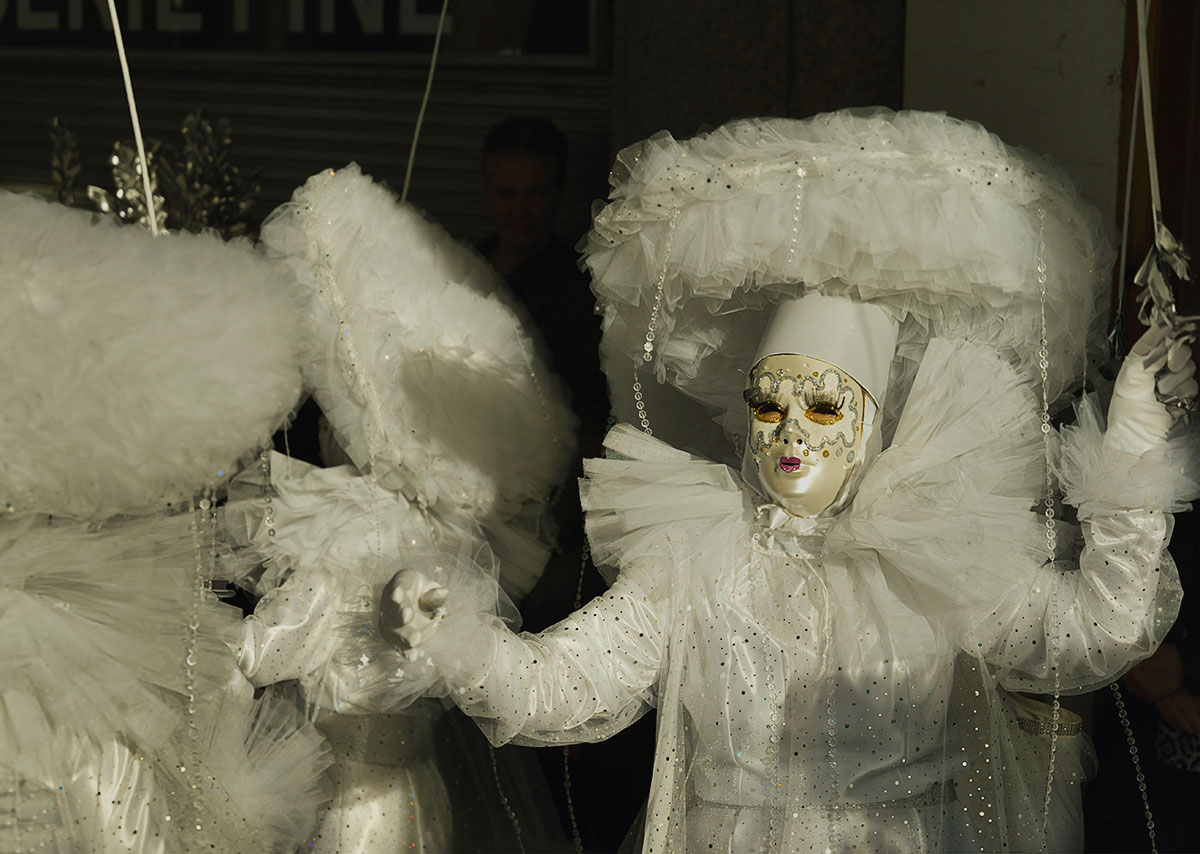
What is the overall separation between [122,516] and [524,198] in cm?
151

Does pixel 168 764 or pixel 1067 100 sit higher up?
pixel 1067 100

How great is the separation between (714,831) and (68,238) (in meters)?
1.27

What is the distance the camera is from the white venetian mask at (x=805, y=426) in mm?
2062

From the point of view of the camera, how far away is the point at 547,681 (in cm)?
199

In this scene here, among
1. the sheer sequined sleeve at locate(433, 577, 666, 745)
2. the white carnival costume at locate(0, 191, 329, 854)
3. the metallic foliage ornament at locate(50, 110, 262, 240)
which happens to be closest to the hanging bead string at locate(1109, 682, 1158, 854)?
the sheer sequined sleeve at locate(433, 577, 666, 745)

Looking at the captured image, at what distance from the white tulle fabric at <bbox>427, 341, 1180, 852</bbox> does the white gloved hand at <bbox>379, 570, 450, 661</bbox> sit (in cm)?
24

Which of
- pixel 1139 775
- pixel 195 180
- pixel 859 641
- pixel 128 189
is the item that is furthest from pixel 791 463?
pixel 195 180

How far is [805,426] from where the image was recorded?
206cm

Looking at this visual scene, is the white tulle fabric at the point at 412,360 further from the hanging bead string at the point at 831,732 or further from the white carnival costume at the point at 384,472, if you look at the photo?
the hanging bead string at the point at 831,732

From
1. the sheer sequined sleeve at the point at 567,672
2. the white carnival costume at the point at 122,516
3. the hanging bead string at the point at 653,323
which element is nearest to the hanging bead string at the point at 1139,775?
the sheer sequined sleeve at the point at 567,672

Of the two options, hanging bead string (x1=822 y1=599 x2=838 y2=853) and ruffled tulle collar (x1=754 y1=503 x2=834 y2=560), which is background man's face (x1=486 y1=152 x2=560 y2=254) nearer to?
ruffled tulle collar (x1=754 y1=503 x2=834 y2=560)

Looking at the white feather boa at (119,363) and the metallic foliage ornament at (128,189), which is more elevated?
the metallic foliage ornament at (128,189)

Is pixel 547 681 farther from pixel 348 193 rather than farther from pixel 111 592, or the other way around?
pixel 348 193

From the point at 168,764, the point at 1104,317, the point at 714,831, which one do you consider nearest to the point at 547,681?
the point at 714,831
